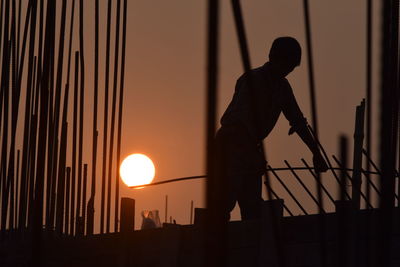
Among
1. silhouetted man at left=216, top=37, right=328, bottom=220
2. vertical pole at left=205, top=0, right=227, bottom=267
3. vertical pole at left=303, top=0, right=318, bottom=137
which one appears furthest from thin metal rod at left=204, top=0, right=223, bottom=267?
silhouetted man at left=216, top=37, right=328, bottom=220

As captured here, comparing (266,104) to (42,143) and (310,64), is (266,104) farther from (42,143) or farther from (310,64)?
(310,64)

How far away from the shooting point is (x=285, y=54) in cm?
445

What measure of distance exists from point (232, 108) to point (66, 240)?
1.14 meters

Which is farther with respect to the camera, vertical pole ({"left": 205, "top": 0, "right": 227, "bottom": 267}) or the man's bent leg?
the man's bent leg

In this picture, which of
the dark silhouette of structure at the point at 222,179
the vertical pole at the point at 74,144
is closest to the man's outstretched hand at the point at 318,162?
the dark silhouette of structure at the point at 222,179

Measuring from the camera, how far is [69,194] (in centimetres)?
592

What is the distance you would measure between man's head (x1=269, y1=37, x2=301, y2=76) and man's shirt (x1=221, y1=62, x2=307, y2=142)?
0.07 m

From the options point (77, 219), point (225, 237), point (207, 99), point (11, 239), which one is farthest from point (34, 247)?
point (77, 219)

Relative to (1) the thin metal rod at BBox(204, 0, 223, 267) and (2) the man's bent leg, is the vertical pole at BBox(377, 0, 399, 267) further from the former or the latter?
(2) the man's bent leg

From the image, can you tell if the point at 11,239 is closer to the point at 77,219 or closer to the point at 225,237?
the point at 77,219

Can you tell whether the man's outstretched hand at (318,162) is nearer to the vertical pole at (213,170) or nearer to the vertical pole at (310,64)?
the vertical pole at (310,64)

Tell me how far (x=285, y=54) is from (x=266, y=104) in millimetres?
303

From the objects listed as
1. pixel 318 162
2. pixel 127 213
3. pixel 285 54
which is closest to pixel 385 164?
pixel 318 162

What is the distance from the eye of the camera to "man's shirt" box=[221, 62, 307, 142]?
457 centimetres
